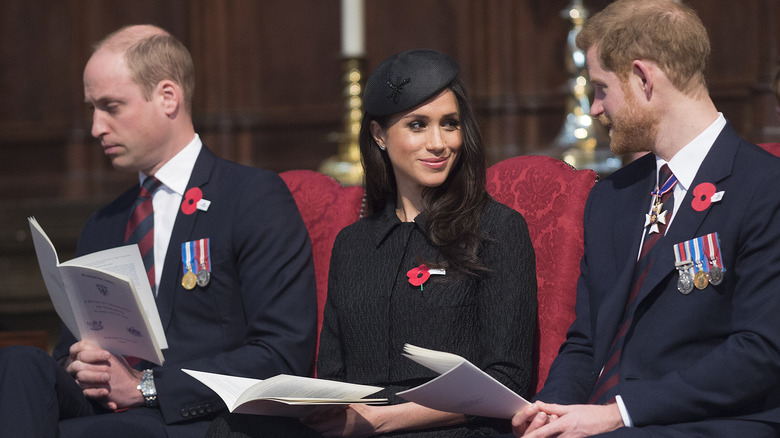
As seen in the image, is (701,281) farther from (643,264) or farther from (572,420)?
(572,420)

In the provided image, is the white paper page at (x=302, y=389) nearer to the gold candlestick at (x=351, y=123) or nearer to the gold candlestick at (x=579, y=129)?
the gold candlestick at (x=579, y=129)

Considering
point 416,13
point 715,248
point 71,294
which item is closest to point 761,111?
point 416,13

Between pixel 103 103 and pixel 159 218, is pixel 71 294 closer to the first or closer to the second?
pixel 159 218

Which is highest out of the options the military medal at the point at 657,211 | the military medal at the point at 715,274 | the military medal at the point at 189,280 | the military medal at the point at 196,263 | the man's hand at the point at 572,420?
the military medal at the point at 657,211

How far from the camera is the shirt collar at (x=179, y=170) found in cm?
270

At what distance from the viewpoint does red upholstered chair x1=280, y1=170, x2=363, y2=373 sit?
2.72 meters

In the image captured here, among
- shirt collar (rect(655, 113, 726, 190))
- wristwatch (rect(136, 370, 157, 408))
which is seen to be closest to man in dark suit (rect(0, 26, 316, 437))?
wristwatch (rect(136, 370, 157, 408))

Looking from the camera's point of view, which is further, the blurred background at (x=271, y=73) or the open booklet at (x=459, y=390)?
the blurred background at (x=271, y=73)

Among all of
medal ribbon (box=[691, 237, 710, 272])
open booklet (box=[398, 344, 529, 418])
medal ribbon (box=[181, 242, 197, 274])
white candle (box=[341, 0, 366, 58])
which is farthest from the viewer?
white candle (box=[341, 0, 366, 58])

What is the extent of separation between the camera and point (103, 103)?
2.70 meters

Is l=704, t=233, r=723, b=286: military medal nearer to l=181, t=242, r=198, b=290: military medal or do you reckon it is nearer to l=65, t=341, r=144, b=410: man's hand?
l=181, t=242, r=198, b=290: military medal

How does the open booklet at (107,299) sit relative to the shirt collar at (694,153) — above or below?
below

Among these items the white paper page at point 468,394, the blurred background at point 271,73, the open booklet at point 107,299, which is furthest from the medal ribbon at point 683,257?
the blurred background at point 271,73

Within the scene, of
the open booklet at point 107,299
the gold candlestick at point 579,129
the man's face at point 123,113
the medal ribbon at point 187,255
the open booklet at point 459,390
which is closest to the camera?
the open booklet at point 459,390
